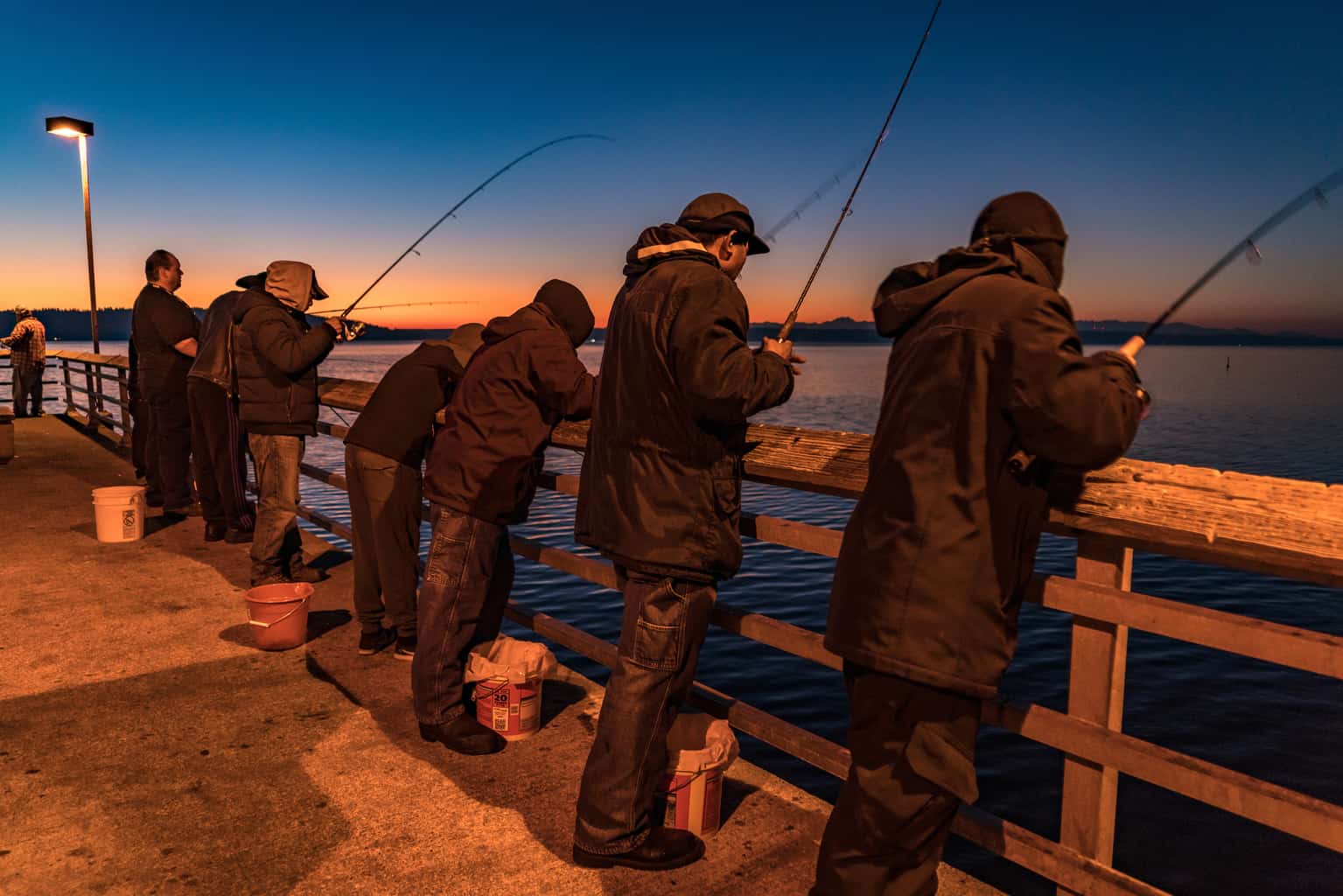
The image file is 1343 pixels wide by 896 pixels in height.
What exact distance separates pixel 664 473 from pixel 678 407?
188 millimetres

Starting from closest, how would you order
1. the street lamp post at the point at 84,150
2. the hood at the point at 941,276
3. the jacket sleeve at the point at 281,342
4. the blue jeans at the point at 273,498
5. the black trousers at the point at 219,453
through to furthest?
the hood at the point at 941,276 < the jacket sleeve at the point at 281,342 < the blue jeans at the point at 273,498 < the black trousers at the point at 219,453 < the street lamp post at the point at 84,150

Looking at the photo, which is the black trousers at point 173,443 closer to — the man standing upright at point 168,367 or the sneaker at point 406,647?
the man standing upright at point 168,367

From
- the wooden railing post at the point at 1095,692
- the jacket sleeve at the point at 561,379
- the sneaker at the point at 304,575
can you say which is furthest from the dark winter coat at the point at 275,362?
the wooden railing post at the point at 1095,692

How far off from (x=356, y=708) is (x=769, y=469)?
7.03 feet

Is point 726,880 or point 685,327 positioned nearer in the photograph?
point 685,327

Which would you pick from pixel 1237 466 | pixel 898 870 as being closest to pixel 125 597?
pixel 898 870

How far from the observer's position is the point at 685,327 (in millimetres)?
2549

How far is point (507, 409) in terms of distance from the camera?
141 inches

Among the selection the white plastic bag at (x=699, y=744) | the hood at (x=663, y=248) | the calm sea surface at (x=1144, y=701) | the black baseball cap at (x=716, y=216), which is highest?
the black baseball cap at (x=716, y=216)

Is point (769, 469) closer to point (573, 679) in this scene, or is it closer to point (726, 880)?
point (726, 880)

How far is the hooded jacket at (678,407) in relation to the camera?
2537 mm

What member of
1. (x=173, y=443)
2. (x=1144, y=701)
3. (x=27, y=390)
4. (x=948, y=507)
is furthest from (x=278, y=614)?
(x=27, y=390)

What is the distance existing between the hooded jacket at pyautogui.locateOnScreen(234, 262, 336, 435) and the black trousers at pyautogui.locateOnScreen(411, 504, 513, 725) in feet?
7.61

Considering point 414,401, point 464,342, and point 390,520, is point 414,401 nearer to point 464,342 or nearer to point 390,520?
point 464,342
